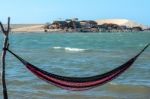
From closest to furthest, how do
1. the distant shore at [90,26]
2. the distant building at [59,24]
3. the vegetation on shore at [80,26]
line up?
the distant building at [59,24]
the vegetation on shore at [80,26]
the distant shore at [90,26]

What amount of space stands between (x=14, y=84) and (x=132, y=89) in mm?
3279

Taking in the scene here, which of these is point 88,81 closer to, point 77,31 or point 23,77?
point 23,77

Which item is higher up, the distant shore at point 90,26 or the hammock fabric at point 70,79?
the hammock fabric at point 70,79

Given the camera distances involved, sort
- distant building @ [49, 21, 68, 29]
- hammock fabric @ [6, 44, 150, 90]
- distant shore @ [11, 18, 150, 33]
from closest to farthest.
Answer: hammock fabric @ [6, 44, 150, 90] → distant building @ [49, 21, 68, 29] → distant shore @ [11, 18, 150, 33]

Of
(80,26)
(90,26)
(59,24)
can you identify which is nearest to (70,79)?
(59,24)

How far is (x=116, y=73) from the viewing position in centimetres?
804

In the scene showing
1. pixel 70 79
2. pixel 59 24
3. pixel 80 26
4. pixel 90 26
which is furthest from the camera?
pixel 90 26

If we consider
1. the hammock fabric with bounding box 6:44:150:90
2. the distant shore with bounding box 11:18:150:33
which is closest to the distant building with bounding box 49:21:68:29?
the distant shore with bounding box 11:18:150:33

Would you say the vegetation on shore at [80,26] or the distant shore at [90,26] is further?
the distant shore at [90,26]

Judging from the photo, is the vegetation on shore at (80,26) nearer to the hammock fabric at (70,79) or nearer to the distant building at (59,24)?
the distant building at (59,24)

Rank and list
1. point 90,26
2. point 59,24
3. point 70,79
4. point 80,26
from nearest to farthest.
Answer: point 70,79
point 59,24
point 80,26
point 90,26

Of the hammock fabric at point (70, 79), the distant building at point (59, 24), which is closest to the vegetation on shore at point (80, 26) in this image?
the distant building at point (59, 24)

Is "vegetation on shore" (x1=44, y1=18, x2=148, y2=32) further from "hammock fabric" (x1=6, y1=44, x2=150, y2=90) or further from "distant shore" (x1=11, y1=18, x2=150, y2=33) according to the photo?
"hammock fabric" (x1=6, y1=44, x2=150, y2=90)

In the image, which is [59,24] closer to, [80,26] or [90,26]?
[80,26]
